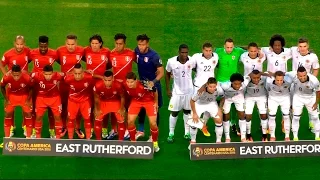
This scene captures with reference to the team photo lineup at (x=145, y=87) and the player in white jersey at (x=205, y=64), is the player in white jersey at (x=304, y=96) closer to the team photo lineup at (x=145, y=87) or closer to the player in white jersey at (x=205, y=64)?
the team photo lineup at (x=145, y=87)

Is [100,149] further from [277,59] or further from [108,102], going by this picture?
[277,59]

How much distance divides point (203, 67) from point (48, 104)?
2.85m

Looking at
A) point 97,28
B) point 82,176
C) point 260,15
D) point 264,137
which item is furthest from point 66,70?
point 260,15

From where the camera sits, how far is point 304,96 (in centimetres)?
987

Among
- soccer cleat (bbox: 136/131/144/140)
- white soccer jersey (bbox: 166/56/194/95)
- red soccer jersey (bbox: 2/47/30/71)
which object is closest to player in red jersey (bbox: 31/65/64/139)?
red soccer jersey (bbox: 2/47/30/71)

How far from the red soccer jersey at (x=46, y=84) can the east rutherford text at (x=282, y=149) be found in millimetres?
3409

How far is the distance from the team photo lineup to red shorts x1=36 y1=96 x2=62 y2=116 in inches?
0.7

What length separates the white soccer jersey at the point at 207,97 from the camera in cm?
964

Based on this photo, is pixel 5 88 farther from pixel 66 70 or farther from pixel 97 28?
pixel 97 28

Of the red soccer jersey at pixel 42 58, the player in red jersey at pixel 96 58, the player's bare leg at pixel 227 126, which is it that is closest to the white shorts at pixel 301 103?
the player's bare leg at pixel 227 126

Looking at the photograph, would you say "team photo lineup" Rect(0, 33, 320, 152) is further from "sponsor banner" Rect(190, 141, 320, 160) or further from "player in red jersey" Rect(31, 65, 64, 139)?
"sponsor banner" Rect(190, 141, 320, 160)

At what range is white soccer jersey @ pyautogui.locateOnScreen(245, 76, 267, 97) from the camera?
32.4ft

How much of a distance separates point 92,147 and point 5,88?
1914 mm

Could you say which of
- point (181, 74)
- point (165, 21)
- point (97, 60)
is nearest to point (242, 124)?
point (181, 74)
